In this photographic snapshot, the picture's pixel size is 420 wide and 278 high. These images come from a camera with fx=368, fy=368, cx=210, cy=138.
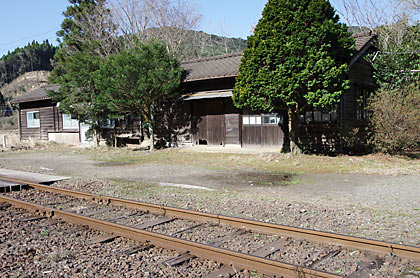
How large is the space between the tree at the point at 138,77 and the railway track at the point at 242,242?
9.57m

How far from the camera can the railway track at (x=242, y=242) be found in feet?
12.9

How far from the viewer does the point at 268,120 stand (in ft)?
51.3

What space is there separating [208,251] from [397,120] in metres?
9.72

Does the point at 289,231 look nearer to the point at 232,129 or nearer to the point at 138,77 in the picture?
the point at 232,129

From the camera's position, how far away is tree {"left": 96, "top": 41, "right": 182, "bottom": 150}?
15734 millimetres

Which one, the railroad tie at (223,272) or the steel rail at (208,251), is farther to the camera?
the railroad tie at (223,272)

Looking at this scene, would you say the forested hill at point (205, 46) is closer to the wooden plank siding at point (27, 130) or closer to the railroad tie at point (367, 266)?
the wooden plank siding at point (27, 130)

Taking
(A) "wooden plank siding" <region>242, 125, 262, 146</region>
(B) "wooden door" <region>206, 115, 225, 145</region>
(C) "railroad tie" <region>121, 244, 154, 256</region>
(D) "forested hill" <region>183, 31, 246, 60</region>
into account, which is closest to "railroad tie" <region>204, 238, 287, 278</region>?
(C) "railroad tie" <region>121, 244, 154, 256</region>

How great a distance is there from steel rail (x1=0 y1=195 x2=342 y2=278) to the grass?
20.9ft

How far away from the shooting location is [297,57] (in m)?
11.7

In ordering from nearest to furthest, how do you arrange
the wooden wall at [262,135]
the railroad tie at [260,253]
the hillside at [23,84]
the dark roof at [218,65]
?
the railroad tie at [260,253]
the dark roof at [218,65]
the wooden wall at [262,135]
the hillside at [23,84]

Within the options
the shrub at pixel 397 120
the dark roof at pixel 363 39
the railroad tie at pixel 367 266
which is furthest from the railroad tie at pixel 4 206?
the dark roof at pixel 363 39

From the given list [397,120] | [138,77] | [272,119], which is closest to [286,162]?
[272,119]

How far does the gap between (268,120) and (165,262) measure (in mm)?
12008
